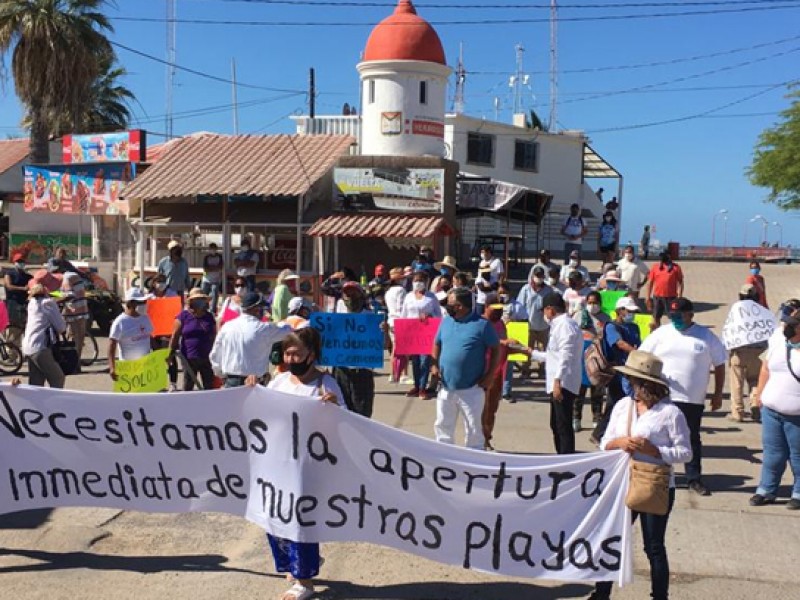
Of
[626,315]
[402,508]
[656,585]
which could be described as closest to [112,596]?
[402,508]

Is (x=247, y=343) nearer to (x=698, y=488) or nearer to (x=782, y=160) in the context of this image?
(x=698, y=488)

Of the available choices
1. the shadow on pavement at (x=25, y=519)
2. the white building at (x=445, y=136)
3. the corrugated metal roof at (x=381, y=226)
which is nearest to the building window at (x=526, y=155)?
the white building at (x=445, y=136)

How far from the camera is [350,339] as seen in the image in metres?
9.33

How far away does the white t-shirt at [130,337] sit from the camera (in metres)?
9.51

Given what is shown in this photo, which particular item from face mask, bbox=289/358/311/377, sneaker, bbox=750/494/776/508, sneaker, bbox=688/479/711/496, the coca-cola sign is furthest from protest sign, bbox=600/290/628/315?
the coca-cola sign

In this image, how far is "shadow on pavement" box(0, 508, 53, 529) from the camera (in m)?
6.33

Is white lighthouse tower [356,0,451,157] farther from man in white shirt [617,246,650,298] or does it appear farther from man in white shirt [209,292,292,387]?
man in white shirt [209,292,292,387]

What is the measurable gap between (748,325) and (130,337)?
758cm

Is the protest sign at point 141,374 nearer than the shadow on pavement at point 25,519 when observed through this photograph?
No

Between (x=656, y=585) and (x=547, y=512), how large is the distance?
0.74 m

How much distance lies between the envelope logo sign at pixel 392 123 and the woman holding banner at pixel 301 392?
17.7 meters

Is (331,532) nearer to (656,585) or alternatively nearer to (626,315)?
(656,585)

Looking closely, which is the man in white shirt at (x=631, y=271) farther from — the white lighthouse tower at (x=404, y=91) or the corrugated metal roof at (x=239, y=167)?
the corrugated metal roof at (x=239, y=167)

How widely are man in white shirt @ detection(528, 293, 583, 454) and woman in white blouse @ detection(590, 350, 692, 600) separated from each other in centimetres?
254
